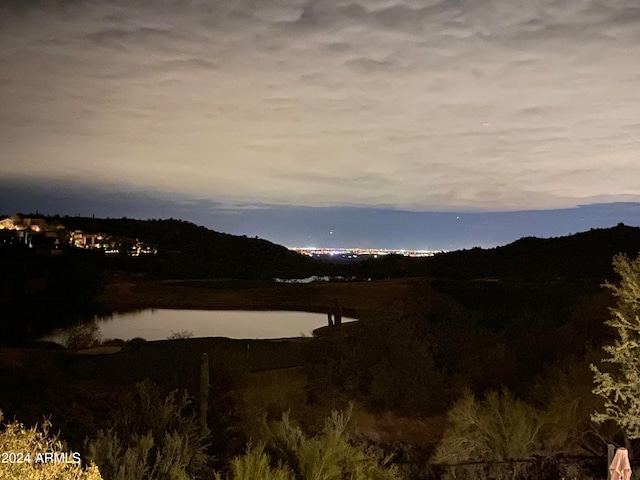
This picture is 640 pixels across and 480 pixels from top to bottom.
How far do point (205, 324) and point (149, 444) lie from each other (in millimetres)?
23120

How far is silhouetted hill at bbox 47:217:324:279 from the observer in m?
60.8

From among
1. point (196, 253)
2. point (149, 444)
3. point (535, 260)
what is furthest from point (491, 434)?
point (196, 253)

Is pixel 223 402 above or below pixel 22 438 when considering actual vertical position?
below

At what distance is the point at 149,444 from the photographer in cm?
658

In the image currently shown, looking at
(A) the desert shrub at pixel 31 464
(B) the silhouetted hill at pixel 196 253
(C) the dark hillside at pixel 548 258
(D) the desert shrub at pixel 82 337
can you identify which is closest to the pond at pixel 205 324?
(D) the desert shrub at pixel 82 337

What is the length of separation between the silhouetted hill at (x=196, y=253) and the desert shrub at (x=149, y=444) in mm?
47778

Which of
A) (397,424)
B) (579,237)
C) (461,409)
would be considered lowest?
(397,424)

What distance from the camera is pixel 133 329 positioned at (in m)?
26.9

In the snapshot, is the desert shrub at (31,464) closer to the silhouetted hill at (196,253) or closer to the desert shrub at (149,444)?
the desert shrub at (149,444)

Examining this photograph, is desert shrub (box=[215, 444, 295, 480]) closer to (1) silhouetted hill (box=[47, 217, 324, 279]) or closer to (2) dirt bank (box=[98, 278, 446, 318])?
(2) dirt bank (box=[98, 278, 446, 318])

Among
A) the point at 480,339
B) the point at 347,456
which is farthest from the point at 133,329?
the point at 347,456

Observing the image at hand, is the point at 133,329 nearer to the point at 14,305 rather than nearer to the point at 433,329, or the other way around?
the point at 14,305

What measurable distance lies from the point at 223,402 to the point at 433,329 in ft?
24.2

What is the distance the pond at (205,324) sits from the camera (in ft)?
83.5
